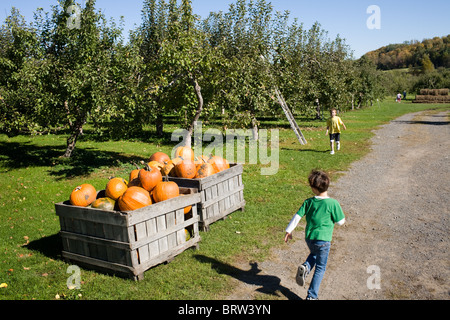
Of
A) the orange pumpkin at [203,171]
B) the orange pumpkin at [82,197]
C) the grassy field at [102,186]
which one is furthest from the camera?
the orange pumpkin at [203,171]

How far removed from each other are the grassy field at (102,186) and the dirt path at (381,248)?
502 mm

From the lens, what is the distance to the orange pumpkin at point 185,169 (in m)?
7.53

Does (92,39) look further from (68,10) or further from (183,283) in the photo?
(183,283)

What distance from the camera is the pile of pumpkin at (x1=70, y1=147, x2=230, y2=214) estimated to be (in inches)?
→ 237

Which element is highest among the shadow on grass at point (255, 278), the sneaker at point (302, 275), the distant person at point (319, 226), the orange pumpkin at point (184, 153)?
the orange pumpkin at point (184, 153)

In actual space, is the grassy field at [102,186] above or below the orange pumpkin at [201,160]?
below

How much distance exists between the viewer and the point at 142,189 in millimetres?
6258

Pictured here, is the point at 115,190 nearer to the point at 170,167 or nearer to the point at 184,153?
the point at 170,167

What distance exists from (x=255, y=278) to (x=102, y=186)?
740 cm

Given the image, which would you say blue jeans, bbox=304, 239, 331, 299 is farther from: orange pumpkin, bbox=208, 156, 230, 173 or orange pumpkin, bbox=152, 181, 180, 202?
orange pumpkin, bbox=208, 156, 230, 173

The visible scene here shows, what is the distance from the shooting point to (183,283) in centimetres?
542
